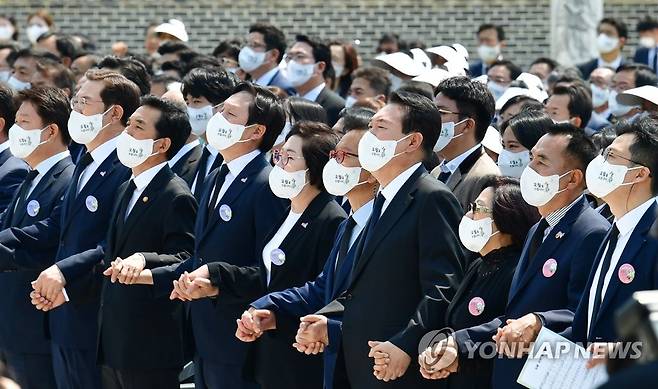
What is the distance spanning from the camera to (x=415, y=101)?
542 cm

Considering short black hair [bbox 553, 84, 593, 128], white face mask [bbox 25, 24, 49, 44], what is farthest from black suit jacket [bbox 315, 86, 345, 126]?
white face mask [bbox 25, 24, 49, 44]

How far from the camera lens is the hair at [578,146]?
5168 millimetres

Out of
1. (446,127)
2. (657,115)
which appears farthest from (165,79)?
(657,115)

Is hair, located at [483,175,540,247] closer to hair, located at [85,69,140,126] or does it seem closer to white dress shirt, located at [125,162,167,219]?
white dress shirt, located at [125,162,167,219]

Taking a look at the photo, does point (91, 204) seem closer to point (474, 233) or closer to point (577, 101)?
point (474, 233)

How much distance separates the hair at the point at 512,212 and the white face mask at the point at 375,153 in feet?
1.45

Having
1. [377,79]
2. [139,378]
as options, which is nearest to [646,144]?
[139,378]

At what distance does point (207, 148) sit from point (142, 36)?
10.4 meters

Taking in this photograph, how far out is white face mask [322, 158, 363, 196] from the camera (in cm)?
566

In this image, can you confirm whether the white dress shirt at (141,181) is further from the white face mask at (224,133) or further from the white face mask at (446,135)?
the white face mask at (446,135)

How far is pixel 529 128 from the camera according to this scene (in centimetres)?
663

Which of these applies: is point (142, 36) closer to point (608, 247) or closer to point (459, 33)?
point (459, 33)

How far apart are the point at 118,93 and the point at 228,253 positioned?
148cm

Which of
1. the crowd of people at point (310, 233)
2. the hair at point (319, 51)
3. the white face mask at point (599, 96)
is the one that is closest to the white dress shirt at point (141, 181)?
the crowd of people at point (310, 233)
